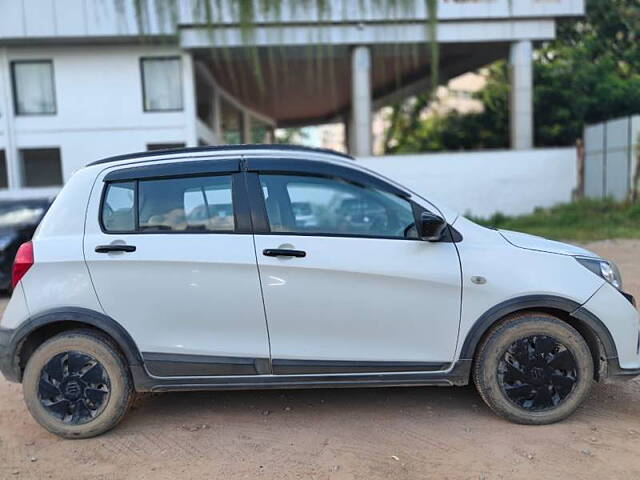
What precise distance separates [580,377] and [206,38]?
589 inches

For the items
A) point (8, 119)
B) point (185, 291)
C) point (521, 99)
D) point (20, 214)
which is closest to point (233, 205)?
point (185, 291)

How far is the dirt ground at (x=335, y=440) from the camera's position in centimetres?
306

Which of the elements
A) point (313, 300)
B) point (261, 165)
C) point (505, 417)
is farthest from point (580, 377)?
point (261, 165)

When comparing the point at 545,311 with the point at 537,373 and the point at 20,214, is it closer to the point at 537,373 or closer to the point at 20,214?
the point at 537,373

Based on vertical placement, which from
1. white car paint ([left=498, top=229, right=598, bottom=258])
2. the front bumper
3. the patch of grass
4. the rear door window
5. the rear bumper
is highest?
the rear door window

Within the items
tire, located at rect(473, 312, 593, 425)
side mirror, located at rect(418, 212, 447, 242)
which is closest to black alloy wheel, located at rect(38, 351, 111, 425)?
side mirror, located at rect(418, 212, 447, 242)

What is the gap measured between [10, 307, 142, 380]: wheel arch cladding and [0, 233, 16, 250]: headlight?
5118 millimetres

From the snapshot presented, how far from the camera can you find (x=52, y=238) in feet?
11.3

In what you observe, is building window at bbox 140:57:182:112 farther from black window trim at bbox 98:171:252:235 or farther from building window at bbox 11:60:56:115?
black window trim at bbox 98:171:252:235

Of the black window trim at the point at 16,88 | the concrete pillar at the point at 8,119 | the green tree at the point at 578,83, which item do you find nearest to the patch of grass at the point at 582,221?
the green tree at the point at 578,83

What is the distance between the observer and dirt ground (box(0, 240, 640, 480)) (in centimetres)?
306

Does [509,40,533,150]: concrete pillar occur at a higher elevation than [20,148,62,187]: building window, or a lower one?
higher

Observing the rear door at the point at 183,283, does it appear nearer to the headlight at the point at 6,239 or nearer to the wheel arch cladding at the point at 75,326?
the wheel arch cladding at the point at 75,326

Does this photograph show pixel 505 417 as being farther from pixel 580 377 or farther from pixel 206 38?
pixel 206 38
